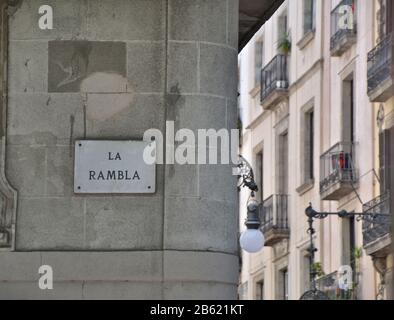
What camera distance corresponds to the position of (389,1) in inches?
1614

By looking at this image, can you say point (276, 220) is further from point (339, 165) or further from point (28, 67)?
point (28, 67)

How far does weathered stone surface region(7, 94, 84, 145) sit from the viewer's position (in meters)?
15.0

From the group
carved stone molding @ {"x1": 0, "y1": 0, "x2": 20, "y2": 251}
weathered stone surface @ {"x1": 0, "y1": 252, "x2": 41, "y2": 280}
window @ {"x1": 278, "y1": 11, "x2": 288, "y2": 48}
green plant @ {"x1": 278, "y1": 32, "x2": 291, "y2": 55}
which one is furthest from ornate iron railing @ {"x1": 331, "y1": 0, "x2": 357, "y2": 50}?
weathered stone surface @ {"x1": 0, "y1": 252, "x2": 41, "y2": 280}

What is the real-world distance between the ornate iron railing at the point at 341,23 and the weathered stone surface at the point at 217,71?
94.6 feet

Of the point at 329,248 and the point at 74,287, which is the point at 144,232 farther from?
the point at 329,248

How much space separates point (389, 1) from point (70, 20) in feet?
87.6

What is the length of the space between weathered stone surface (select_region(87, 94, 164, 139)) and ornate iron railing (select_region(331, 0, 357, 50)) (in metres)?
29.3

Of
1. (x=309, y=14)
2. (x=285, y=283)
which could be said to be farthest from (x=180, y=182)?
(x=285, y=283)

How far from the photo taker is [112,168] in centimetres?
1488

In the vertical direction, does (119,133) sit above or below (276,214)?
below

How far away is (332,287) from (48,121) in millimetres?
28067

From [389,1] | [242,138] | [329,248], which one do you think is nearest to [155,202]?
[389,1]

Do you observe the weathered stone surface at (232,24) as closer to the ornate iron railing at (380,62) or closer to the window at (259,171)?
the ornate iron railing at (380,62)

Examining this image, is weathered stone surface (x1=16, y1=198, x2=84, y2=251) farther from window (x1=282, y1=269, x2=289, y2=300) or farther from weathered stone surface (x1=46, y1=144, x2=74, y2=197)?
window (x1=282, y1=269, x2=289, y2=300)
